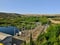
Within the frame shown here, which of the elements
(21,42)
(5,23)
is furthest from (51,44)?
(5,23)

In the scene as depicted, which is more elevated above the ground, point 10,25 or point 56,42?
point 56,42

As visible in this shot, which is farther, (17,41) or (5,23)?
(5,23)

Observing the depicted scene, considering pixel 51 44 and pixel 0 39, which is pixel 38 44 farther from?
pixel 0 39

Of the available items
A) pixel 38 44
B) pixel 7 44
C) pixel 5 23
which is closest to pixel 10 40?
pixel 7 44

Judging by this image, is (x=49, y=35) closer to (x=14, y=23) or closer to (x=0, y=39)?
(x=0, y=39)

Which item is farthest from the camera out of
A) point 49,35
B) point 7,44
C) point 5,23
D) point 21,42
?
point 5,23

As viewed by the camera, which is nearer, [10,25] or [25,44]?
[25,44]

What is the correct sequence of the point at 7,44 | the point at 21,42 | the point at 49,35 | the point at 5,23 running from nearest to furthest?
1. the point at 7,44
2. the point at 21,42
3. the point at 49,35
4. the point at 5,23

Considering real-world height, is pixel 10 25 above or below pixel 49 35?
below

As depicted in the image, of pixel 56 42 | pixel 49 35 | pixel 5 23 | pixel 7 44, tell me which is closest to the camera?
pixel 56 42
